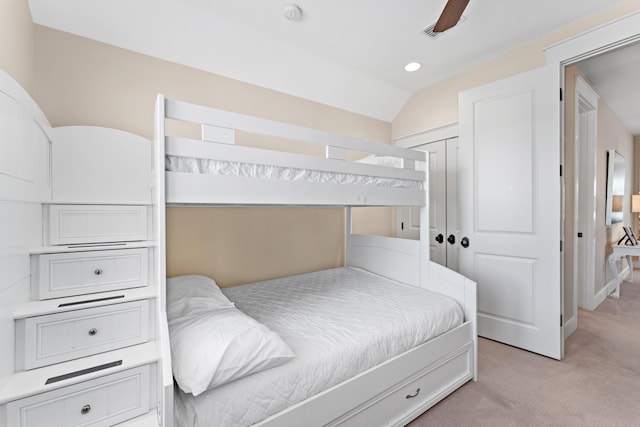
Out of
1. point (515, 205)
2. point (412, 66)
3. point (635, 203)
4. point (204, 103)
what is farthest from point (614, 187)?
point (204, 103)

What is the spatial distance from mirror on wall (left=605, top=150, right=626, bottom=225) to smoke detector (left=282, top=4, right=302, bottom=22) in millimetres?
4437

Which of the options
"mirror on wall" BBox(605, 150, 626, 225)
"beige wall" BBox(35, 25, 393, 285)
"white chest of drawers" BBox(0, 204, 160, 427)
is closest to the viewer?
"white chest of drawers" BBox(0, 204, 160, 427)

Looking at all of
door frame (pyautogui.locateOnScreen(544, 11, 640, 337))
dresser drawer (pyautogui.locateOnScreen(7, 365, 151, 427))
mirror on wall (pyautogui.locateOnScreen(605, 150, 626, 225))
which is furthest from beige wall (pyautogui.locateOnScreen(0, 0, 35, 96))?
mirror on wall (pyautogui.locateOnScreen(605, 150, 626, 225))

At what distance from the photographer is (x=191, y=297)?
5.18 ft

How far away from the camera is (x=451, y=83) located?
3.03 meters

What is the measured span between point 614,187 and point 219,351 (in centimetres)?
546

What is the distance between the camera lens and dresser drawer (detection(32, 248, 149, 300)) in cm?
141

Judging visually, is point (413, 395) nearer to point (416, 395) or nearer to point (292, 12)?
point (416, 395)

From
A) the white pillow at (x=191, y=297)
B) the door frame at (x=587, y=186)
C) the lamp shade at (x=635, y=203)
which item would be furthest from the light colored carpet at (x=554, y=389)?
the lamp shade at (x=635, y=203)

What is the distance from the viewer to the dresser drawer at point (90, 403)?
109 cm

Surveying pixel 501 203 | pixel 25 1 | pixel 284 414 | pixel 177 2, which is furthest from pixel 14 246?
pixel 501 203

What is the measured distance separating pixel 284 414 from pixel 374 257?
71.6 inches

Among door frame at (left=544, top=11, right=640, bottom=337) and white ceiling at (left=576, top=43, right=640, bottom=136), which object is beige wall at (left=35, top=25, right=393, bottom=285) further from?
white ceiling at (left=576, top=43, right=640, bottom=136)

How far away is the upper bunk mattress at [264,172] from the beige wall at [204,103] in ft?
3.69
